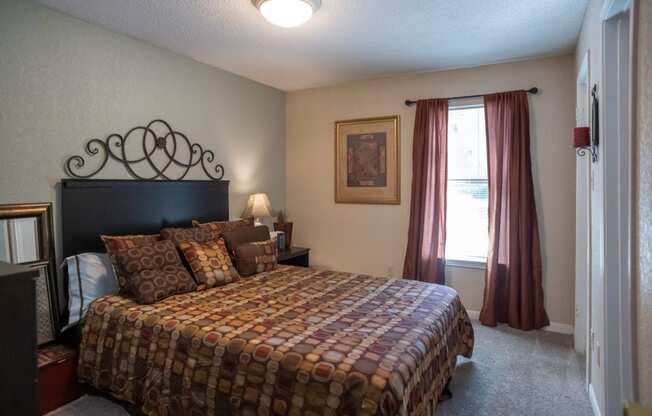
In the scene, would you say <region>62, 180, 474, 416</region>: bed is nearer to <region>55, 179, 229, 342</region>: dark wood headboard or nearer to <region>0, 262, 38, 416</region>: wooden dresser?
<region>55, 179, 229, 342</region>: dark wood headboard

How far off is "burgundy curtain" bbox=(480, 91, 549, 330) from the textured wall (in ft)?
8.63

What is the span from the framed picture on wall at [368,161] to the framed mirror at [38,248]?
9.58 feet

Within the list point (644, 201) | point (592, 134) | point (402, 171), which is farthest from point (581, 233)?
point (644, 201)

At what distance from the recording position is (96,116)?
9.46ft

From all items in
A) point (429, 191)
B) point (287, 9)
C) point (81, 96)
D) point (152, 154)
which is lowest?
point (429, 191)

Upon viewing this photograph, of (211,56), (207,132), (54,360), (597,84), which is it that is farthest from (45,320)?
(597,84)

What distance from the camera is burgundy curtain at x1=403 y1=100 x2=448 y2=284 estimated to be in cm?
396

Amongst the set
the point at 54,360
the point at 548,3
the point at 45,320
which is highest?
the point at 548,3

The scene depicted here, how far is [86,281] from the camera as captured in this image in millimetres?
2551

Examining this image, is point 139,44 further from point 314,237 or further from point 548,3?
point 548,3

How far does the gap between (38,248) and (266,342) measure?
178cm

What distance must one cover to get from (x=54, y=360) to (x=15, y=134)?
1.44m

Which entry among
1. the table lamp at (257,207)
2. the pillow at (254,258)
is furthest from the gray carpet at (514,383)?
the table lamp at (257,207)

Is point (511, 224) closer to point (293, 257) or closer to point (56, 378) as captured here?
point (293, 257)
